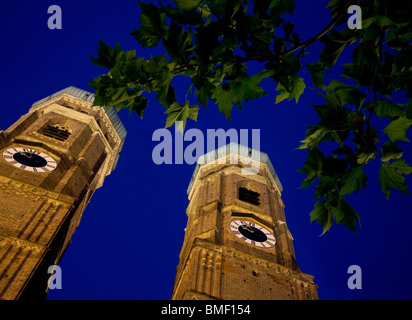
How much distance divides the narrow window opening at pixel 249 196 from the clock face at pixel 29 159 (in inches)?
524

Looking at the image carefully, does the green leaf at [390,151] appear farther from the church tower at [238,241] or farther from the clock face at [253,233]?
the clock face at [253,233]

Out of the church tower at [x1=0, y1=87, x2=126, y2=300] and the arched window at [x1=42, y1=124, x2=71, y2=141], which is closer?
the church tower at [x1=0, y1=87, x2=126, y2=300]

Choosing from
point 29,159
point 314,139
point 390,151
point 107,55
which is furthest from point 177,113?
point 29,159

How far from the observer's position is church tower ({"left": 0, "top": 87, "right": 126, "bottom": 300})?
57.7 ft

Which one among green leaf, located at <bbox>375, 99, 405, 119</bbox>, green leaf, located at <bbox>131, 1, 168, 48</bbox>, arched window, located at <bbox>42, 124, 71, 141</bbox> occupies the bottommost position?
green leaf, located at <bbox>375, 99, 405, 119</bbox>

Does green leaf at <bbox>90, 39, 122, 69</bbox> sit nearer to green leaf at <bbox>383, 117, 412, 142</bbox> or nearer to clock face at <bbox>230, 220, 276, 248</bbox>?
green leaf at <bbox>383, 117, 412, 142</bbox>

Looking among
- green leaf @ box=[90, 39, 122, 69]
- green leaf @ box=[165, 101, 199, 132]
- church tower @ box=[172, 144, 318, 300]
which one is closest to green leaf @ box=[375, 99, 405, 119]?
green leaf @ box=[165, 101, 199, 132]

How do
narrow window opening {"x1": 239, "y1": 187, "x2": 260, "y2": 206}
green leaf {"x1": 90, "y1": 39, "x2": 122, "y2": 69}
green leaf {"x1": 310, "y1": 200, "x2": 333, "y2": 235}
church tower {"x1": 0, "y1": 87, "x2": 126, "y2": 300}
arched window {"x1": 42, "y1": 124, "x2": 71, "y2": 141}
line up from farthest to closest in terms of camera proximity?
narrow window opening {"x1": 239, "y1": 187, "x2": 260, "y2": 206} < arched window {"x1": 42, "y1": 124, "x2": 71, "y2": 141} < church tower {"x1": 0, "y1": 87, "x2": 126, "y2": 300} < green leaf {"x1": 310, "y1": 200, "x2": 333, "y2": 235} < green leaf {"x1": 90, "y1": 39, "x2": 122, "y2": 69}

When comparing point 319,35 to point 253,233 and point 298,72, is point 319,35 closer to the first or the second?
point 298,72

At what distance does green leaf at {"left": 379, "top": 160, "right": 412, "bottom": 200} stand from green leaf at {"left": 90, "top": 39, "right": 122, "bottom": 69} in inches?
92.1

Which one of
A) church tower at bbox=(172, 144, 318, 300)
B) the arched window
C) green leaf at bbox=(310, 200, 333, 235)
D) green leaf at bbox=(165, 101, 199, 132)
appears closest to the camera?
green leaf at bbox=(310, 200, 333, 235)

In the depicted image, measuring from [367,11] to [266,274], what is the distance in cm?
1883
